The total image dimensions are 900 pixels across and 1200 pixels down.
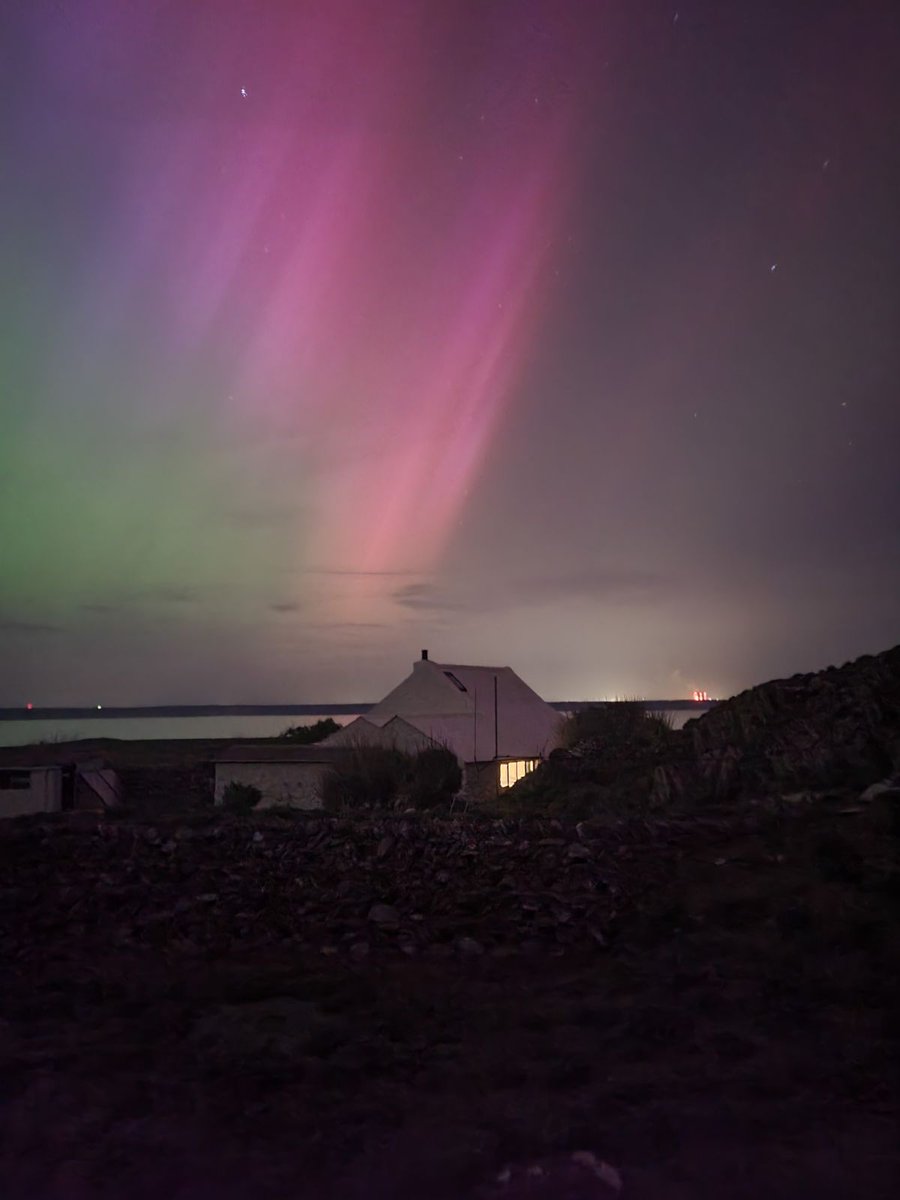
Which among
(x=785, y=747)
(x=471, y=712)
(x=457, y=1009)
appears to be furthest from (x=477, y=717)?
(x=457, y=1009)

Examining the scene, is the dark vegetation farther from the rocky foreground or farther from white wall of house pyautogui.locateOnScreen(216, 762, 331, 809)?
the rocky foreground

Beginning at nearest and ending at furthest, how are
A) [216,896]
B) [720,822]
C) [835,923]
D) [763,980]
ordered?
1. [763,980]
2. [835,923]
3. [216,896]
4. [720,822]

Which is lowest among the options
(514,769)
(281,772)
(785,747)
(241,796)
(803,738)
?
(241,796)

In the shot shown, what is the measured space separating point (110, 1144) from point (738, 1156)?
313cm

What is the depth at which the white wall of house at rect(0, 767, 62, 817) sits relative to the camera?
30844 millimetres

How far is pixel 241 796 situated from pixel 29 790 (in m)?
6.62

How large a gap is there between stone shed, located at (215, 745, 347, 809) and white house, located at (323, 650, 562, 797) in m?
3.36

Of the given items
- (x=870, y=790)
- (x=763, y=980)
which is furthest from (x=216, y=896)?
(x=870, y=790)

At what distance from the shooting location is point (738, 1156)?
475 cm

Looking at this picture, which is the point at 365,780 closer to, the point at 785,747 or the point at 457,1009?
the point at 785,747

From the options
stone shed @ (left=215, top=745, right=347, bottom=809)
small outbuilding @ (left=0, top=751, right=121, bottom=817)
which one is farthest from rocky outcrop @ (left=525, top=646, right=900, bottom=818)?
small outbuilding @ (left=0, top=751, right=121, bottom=817)

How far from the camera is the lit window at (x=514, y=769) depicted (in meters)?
39.4

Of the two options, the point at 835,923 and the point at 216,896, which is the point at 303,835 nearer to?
the point at 216,896

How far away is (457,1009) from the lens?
22.9ft
